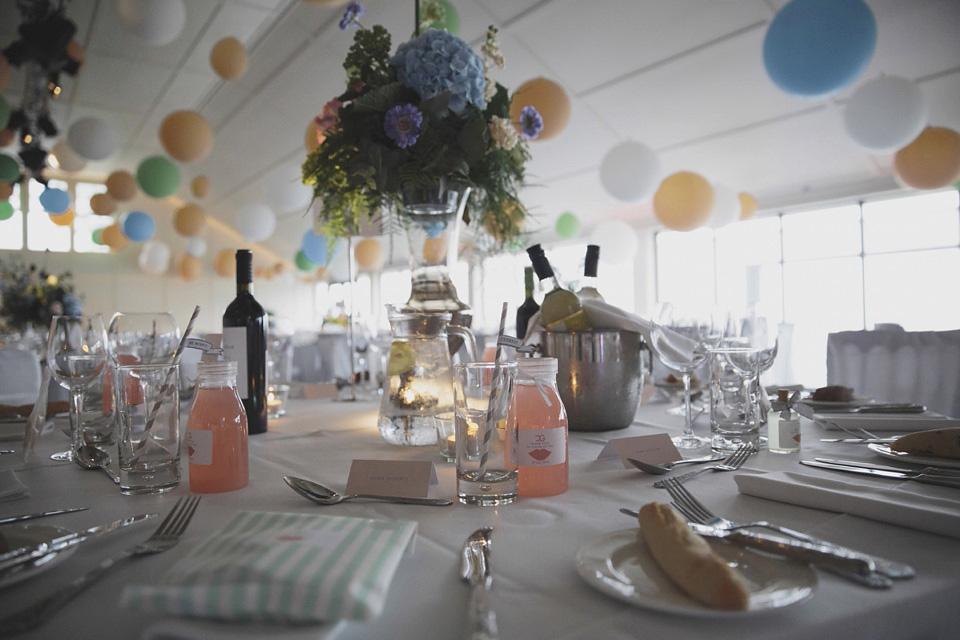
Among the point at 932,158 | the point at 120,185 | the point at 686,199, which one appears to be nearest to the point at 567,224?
the point at 686,199

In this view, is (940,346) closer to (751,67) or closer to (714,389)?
(714,389)

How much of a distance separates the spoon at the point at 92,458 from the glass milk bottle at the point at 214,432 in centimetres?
24

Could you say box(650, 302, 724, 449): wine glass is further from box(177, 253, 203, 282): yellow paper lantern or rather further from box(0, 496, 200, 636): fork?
box(177, 253, 203, 282): yellow paper lantern

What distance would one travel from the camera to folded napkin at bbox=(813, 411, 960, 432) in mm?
1162

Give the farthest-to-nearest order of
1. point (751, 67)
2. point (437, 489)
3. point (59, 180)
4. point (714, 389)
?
1. point (59, 180)
2. point (751, 67)
3. point (714, 389)
4. point (437, 489)

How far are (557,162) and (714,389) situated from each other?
263 inches

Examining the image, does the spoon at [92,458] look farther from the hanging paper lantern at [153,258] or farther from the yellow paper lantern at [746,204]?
the hanging paper lantern at [153,258]

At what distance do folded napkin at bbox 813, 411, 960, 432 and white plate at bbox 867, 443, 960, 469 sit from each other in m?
0.22

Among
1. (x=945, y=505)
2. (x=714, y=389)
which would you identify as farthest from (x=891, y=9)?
(x=945, y=505)

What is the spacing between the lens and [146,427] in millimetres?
826

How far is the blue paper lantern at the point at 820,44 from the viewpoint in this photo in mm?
3082

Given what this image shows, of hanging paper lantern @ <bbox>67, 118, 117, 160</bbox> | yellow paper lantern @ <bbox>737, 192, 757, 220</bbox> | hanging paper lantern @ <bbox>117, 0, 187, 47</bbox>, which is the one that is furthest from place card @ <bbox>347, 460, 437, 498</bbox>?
hanging paper lantern @ <bbox>67, 118, 117, 160</bbox>

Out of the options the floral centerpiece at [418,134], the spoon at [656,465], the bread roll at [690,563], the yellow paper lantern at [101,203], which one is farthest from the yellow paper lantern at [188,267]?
the bread roll at [690,563]

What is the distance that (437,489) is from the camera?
33.3 inches
